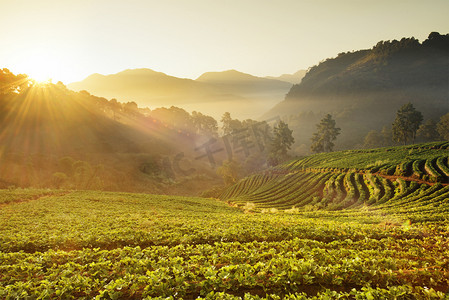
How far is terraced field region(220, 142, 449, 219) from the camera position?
33.1m

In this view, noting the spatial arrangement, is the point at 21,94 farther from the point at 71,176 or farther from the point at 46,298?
the point at 46,298

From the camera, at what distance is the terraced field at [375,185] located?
3312 centimetres

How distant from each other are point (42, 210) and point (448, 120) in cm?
15124

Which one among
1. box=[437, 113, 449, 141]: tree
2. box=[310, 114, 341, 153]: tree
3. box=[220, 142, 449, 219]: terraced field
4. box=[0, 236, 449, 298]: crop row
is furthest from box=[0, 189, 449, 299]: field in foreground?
box=[437, 113, 449, 141]: tree

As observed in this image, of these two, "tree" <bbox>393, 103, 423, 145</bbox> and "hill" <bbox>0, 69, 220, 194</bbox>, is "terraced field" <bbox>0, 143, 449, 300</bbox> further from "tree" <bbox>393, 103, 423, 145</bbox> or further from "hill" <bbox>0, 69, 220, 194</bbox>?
"tree" <bbox>393, 103, 423, 145</bbox>

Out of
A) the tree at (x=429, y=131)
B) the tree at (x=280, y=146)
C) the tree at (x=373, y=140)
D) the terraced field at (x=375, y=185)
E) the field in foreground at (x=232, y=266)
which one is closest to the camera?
the field in foreground at (x=232, y=266)

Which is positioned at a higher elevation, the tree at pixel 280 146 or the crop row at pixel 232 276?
the crop row at pixel 232 276

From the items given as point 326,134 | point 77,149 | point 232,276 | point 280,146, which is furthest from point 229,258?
point 326,134

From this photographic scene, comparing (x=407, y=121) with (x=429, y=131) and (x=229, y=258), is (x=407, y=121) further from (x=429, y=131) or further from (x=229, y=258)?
(x=229, y=258)

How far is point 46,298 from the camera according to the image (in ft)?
26.2

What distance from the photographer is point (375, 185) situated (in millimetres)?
42469

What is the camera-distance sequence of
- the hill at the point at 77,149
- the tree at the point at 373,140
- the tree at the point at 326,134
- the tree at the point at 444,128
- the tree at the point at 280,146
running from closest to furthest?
the hill at the point at 77,149
the tree at the point at 444,128
the tree at the point at 326,134
the tree at the point at 280,146
the tree at the point at 373,140

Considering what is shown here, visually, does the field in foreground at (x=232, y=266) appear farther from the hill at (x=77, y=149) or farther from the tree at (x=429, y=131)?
the tree at (x=429, y=131)

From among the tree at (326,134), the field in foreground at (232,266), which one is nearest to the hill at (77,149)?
the tree at (326,134)
